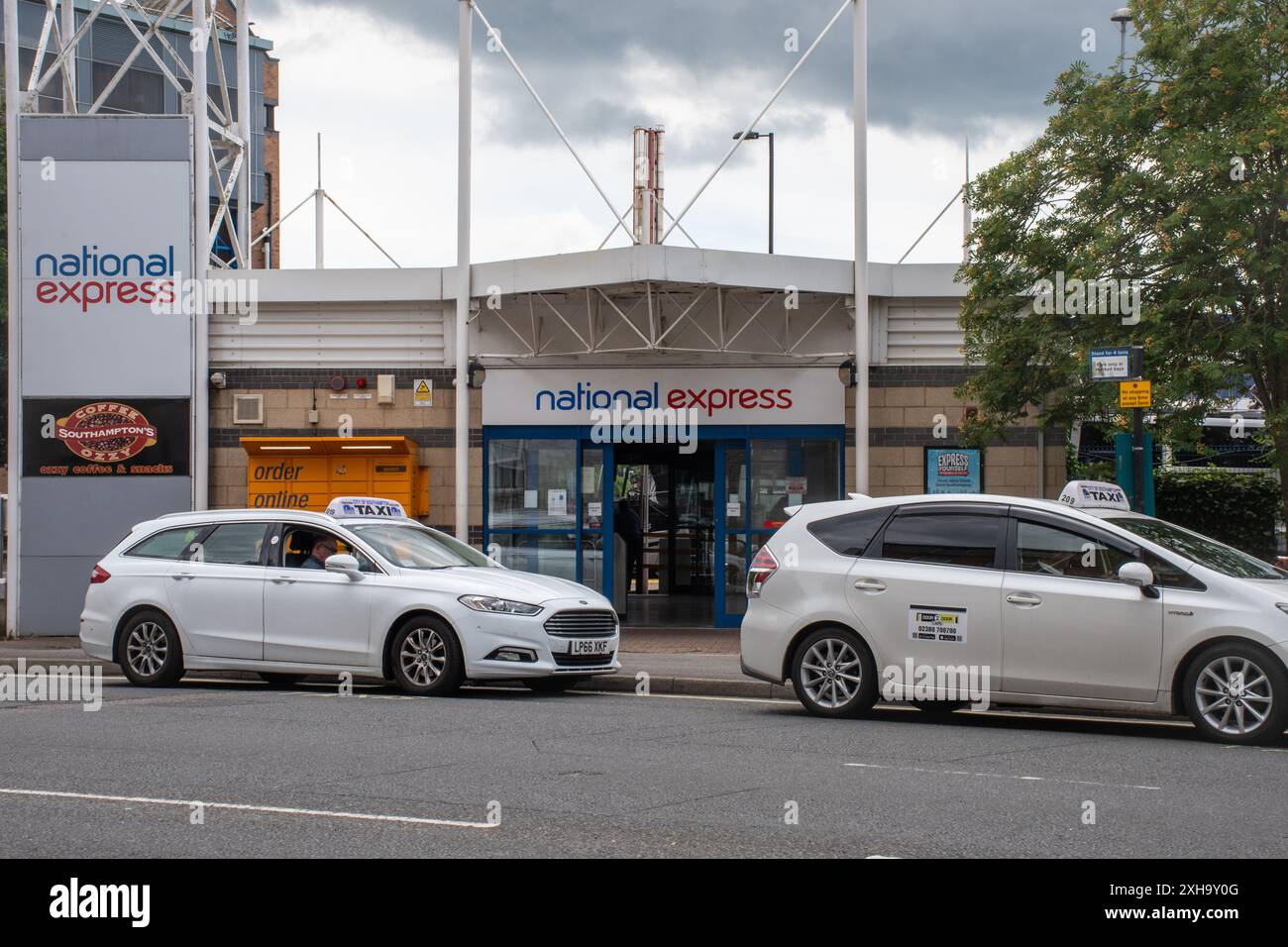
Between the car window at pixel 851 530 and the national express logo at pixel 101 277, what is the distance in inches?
456

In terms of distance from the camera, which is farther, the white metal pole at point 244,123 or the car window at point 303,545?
the white metal pole at point 244,123

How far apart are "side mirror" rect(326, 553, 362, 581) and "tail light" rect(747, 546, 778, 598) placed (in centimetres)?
343

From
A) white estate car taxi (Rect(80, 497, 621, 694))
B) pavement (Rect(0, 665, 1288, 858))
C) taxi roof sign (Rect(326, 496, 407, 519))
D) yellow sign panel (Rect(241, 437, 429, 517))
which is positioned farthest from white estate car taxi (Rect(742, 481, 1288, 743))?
yellow sign panel (Rect(241, 437, 429, 517))

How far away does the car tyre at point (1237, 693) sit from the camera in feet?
31.4

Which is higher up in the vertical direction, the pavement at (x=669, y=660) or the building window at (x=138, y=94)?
the building window at (x=138, y=94)

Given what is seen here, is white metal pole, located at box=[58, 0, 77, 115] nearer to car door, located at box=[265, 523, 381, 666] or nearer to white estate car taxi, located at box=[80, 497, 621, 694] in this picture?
white estate car taxi, located at box=[80, 497, 621, 694]

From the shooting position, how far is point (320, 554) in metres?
13.3

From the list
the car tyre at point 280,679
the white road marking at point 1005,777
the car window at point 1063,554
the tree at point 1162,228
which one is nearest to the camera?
the white road marking at point 1005,777

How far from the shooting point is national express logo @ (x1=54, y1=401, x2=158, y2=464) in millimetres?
19672

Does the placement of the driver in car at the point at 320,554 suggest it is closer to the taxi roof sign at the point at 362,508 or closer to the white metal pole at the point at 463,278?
the taxi roof sign at the point at 362,508

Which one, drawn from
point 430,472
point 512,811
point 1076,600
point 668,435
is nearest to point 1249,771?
point 1076,600

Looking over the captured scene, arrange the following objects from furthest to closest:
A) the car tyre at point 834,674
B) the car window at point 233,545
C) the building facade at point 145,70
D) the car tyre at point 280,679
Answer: the building facade at point 145,70 → the car tyre at point 280,679 → the car window at point 233,545 → the car tyre at point 834,674

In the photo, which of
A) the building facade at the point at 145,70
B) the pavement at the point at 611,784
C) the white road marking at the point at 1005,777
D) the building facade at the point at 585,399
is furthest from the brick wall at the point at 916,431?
the building facade at the point at 145,70
